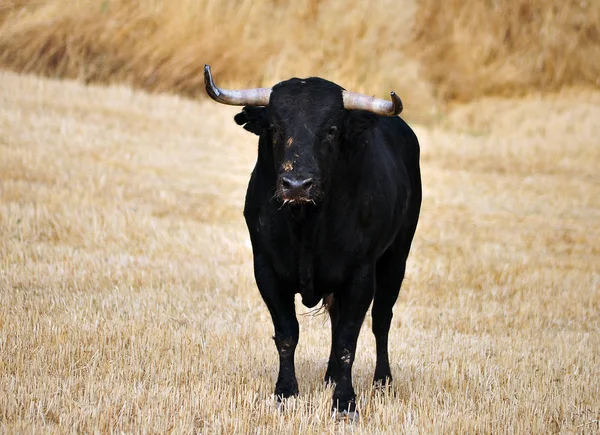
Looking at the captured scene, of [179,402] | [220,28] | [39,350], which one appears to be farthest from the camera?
[220,28]

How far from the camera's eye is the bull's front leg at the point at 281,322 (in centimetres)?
685

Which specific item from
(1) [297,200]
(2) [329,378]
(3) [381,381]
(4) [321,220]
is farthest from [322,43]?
(1) [297,200]

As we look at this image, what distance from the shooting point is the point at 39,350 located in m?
7.54

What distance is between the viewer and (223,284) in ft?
38.2

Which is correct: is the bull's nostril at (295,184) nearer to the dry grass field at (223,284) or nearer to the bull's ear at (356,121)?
the bull's ear at (356,121)

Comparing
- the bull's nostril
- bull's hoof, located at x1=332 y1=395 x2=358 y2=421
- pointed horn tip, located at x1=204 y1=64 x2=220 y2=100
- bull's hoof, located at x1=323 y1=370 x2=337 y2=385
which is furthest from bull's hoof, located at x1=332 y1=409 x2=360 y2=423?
pointed horn tip, located at x1=204 y1=64 x2=220 y2=100

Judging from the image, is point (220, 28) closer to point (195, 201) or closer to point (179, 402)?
point (195, 201)

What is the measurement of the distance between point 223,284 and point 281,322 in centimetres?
484

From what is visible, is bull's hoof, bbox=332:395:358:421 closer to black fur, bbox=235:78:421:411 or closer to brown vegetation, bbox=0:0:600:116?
black fur, bbox=235:78:421:411

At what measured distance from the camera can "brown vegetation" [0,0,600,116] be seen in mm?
26828

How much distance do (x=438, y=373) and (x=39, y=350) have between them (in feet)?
9.66

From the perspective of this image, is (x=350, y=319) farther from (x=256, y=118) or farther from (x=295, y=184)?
(x=256, y=118)

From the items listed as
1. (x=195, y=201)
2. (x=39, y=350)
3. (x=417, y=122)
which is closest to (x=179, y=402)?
(x=39, y=350)

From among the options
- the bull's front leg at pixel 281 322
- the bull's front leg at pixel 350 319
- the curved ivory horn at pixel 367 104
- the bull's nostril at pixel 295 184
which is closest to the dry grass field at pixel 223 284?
the bull's front leg at pixel 281 322
